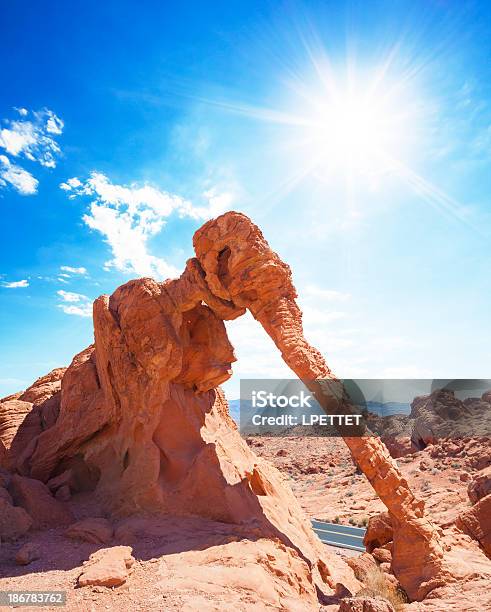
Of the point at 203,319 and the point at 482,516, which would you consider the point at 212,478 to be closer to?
the point at 203,319

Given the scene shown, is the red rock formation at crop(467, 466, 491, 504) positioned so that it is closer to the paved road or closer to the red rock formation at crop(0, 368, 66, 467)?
the paved road

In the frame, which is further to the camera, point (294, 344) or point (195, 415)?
point (195, 415)

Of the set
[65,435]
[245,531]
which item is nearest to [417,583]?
[245,531]

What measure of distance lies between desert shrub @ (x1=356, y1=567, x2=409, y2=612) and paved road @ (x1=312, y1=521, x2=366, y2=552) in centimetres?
1178

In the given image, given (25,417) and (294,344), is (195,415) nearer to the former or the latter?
(294,344)

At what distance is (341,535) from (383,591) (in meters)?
16.8

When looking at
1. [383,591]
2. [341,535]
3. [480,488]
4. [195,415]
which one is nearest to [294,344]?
[195,415]

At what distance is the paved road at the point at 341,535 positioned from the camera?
21.3m

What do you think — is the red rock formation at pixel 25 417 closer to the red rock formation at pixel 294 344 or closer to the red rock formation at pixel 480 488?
the red rock formation at pixel 294 344

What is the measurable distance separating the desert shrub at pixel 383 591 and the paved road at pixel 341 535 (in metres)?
11.8

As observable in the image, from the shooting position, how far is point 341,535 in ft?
77.7

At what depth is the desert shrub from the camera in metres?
8.59

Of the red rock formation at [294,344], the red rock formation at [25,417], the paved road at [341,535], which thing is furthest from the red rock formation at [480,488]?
the red rock formation at [25,417]

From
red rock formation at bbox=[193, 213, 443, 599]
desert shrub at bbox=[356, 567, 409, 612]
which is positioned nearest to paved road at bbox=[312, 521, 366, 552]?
desert shrub at bbox=[356, 567, 409, 612]
